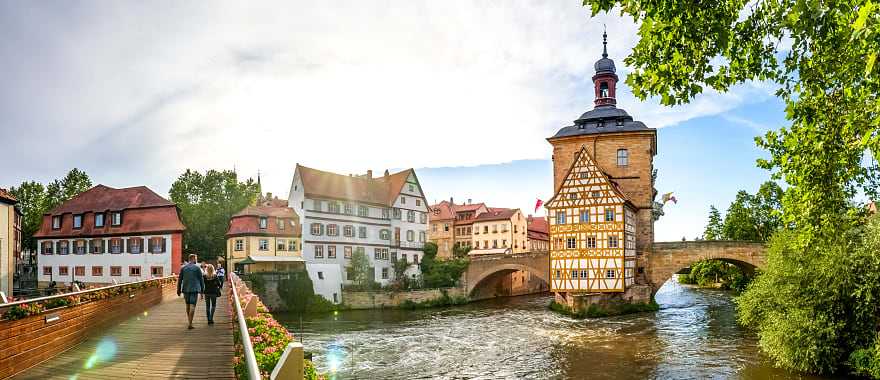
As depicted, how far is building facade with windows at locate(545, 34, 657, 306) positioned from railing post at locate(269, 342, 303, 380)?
34384mm

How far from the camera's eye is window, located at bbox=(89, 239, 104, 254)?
42.3 metres

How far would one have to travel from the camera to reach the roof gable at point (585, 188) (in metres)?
36.2

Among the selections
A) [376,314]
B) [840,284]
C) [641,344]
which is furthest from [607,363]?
[376,314]

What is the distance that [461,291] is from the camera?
45781 mm

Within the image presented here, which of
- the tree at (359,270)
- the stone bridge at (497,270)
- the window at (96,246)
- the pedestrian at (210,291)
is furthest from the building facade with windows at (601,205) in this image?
the window at (96,246)

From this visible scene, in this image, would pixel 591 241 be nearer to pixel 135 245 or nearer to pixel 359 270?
pixel 359 270

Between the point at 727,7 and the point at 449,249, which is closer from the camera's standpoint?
the point at 727,7

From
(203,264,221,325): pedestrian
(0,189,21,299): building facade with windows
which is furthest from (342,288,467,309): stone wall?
(203,264,221,325): pedestrian

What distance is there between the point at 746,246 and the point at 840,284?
70.6ft

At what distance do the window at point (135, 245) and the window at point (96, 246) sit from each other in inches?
94.2

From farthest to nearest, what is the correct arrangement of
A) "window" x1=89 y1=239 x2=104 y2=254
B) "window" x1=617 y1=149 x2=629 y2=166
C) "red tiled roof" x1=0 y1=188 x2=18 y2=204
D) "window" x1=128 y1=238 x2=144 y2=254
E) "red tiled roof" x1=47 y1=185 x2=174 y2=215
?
"red tiled roof" x1=47 y1=185 x2=174 y2=215 → "window" x1=89 y1=239 x2=104 y2=254 → "window" x1=128 y1=238 x2=144 y2=254 → "window" x1=617 y1=149 x2=629 y2=166 → "red tiled roof" x1=0 y1=188 x2=18 y2=204

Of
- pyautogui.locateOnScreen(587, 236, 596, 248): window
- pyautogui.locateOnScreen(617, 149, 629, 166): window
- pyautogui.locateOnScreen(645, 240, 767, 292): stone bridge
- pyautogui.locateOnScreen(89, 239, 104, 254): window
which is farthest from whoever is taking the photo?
pyautogui.locateOnScreen(89, 239, 104, 254): window

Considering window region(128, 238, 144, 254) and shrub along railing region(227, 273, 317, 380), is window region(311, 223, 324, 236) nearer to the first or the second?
window region(128, 238, 144, 254)

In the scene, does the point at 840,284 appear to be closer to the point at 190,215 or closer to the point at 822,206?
the point at 822,206
